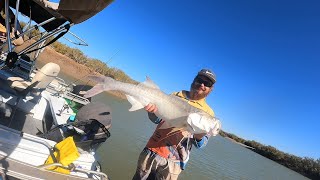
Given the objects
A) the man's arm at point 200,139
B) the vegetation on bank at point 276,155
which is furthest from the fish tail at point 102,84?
the vegetation on bank at point 276,155

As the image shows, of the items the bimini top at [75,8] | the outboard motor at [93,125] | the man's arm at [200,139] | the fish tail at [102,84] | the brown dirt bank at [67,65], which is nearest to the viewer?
the bimini top at [75,8]

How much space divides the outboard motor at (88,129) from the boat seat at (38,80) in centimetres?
102

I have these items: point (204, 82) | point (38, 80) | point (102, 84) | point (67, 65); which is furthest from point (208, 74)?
point (67, 65)

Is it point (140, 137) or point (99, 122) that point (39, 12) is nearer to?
point (99, 122)

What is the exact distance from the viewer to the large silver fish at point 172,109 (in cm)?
451

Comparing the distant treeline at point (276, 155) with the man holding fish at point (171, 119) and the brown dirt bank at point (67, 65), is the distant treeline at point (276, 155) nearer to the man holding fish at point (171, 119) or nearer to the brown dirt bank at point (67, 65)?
the brown dirt bank at point (67, 65)

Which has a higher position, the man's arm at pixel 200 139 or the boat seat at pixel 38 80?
the man's arm at pixel 200 139

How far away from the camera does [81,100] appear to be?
8516 mm

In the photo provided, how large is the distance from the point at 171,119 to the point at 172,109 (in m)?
0.14

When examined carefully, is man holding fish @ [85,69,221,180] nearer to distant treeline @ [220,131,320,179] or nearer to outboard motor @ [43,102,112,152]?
outboard motor @ [43,102,112,152]

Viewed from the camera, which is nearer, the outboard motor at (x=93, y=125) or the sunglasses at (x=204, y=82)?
the sunglasses at (x=204, y=82)

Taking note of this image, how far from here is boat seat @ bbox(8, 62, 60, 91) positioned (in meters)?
6.62

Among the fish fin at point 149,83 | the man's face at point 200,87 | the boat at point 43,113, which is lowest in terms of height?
the boat at point 43,113

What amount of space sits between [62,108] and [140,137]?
845cm
